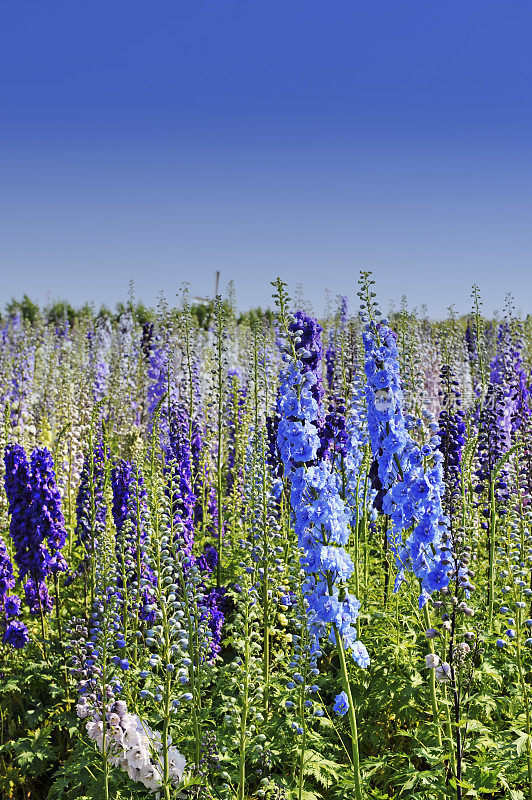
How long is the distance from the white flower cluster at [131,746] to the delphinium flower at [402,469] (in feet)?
6.28

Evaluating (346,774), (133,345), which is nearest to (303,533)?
(346,774)

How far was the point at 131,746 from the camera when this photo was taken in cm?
371

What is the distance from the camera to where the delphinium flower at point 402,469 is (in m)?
3.26

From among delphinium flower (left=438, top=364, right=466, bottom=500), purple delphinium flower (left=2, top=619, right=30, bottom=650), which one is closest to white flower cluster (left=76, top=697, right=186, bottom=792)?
purple delphinium flower (left=2, top=619, right=30, bottom=650)

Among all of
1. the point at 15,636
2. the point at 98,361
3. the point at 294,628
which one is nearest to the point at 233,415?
the point at 294,628

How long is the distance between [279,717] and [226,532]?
406 cm

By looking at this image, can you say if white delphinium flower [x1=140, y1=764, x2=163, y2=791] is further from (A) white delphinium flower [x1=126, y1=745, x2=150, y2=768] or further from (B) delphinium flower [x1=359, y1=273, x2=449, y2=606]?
(B) delphinium flower [x1=359, y1=273, x2=449, y2=606]

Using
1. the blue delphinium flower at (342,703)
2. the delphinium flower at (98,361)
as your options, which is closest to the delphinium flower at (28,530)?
the blue delphinium flower at (342,703)

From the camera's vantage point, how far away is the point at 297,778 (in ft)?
12.0

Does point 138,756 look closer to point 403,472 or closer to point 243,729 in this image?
point 243,729

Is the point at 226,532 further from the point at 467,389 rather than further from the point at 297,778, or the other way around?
the point at 467,389

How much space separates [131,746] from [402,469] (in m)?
2.63

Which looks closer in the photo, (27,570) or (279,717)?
(279,717)

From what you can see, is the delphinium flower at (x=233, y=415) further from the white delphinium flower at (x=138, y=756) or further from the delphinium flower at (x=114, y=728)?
the white delphinium flower at (x=138, y=756)
